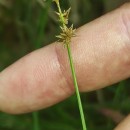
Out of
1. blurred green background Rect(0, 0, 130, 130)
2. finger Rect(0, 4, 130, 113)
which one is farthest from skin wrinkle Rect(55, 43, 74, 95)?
blurred green background Rect(0, 0, 130, 130)

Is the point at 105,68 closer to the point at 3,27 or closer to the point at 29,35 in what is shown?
the point at 29,35

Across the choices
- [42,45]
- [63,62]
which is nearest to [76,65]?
[63,62]

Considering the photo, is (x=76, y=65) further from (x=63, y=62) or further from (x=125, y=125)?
(x=125, y=125)

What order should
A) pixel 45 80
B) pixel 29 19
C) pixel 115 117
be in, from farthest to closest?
pixel 29 19, pixel 115 117, pixel 45 80

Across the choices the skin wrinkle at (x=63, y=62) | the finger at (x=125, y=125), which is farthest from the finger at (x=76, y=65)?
the finger at (x=125, y=125)

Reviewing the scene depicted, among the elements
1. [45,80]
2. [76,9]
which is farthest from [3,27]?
[45,80]

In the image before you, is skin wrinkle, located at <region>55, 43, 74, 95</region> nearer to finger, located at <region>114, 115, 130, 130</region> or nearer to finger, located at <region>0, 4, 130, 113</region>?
finger, located at <region>0, 4, 130, 113</region>
